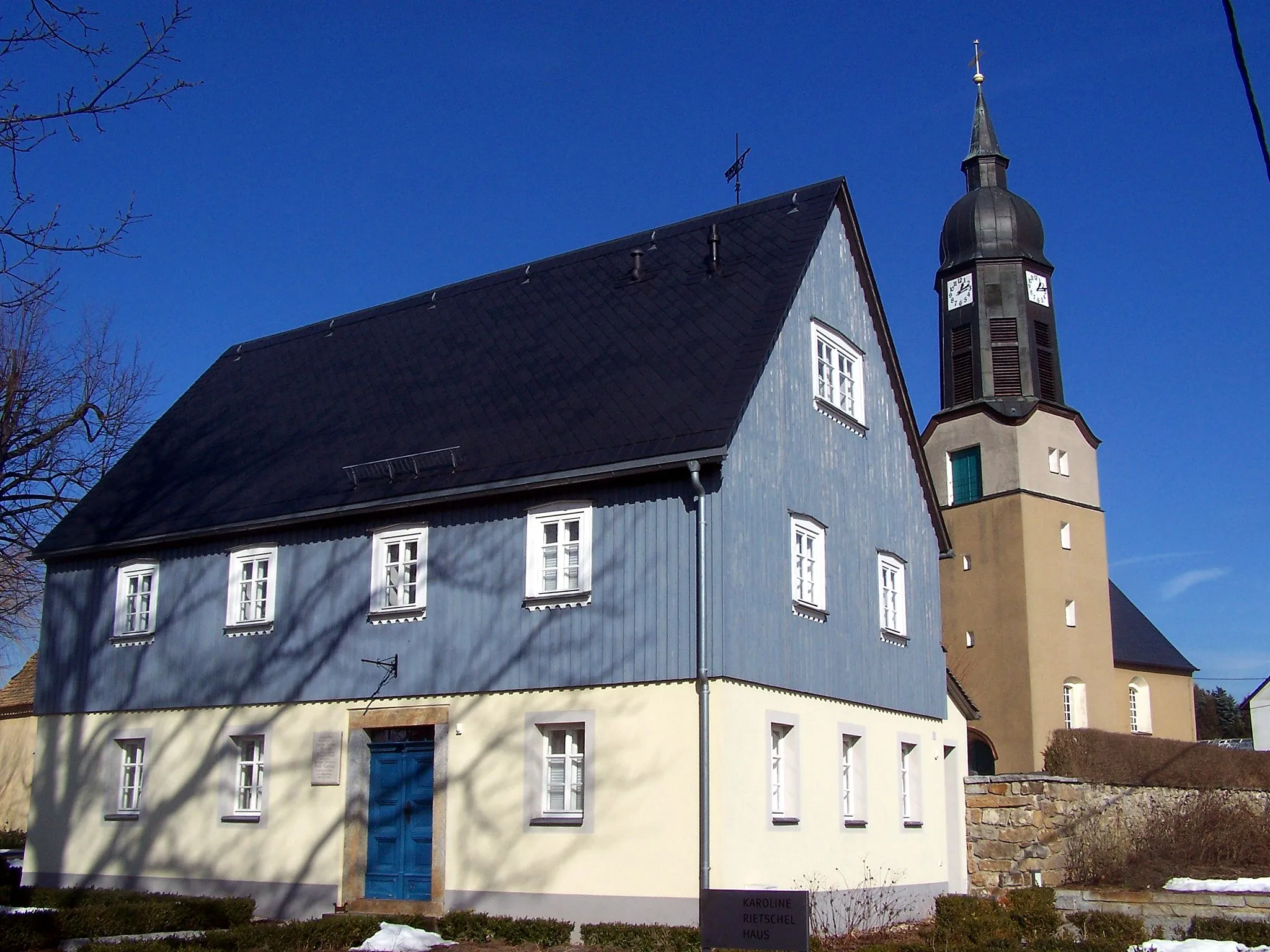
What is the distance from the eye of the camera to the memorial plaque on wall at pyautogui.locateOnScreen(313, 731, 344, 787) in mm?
19906

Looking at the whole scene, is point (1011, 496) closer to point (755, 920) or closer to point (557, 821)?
point (557, 821)

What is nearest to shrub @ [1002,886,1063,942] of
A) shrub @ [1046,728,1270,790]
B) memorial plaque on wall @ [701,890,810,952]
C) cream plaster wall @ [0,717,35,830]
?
memorial plaque on wall @ [701,890,810,952]

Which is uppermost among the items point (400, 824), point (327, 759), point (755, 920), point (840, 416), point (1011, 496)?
point (1011, 496)

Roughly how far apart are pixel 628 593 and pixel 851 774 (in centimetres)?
537

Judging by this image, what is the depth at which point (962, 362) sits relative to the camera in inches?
1863

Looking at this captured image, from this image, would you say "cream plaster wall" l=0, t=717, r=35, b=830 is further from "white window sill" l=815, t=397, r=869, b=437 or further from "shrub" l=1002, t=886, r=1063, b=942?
Result: "shrub" l=1002, t=886, r=1063, b=942

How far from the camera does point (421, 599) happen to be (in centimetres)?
1959

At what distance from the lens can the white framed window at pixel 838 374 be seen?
20.9m

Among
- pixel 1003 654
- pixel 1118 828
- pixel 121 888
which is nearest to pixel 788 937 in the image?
pixel 121 888

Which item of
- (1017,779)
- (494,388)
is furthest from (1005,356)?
(494,388)

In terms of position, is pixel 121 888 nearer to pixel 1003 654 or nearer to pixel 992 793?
pixel 992 793

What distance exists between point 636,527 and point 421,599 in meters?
3.89

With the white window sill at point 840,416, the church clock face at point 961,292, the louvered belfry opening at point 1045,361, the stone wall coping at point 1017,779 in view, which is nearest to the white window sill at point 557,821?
the white window sill at point 840,416

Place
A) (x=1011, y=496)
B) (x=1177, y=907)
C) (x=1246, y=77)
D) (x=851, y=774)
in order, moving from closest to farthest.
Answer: (x=1246, y=77)
(x=1177, y=907)
(x=851, y=774)
(x=1011, y=496)
